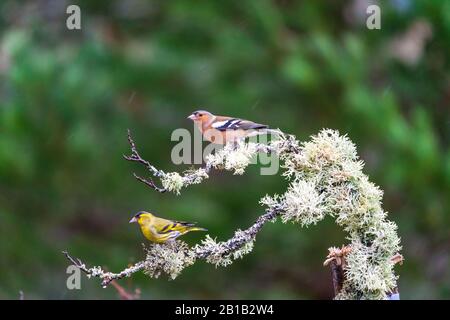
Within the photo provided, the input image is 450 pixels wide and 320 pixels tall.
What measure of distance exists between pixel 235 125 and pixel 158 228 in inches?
48.2

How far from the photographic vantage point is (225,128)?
15.4 feet

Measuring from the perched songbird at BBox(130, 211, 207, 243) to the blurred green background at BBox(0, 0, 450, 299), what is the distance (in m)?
5.15

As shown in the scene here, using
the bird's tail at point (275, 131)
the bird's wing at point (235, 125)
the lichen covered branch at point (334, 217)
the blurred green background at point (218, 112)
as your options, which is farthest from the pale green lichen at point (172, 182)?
the blurred green background at point (218, 112)

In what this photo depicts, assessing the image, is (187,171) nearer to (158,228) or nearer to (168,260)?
(158,228)

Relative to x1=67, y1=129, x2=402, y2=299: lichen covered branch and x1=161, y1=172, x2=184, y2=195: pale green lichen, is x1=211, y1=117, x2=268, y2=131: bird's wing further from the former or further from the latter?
x1=161, y1=172, x2=184, y2=195: pale green lichen

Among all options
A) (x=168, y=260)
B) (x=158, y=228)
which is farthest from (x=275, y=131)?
(x=168, y=260)

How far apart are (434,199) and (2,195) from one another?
6101 millimetres

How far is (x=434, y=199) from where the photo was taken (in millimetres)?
8672

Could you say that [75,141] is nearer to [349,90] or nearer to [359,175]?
[349,90]

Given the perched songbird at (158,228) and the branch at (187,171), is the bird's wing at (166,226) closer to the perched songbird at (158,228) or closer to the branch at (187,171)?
the perched songbird at (158,228)

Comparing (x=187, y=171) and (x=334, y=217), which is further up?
(x=187, y=171)

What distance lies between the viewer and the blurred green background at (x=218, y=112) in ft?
29.7

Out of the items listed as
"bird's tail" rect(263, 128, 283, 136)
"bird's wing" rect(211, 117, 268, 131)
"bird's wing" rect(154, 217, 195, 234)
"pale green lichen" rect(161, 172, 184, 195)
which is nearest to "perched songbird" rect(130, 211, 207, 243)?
"bird's wing" rect(154, 217, 195, 234)
